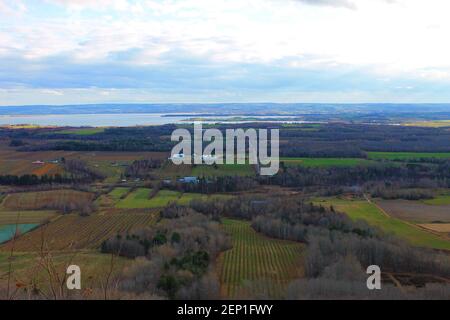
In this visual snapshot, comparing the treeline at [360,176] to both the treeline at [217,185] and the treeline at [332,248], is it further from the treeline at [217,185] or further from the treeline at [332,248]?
the treeline at [332,248]

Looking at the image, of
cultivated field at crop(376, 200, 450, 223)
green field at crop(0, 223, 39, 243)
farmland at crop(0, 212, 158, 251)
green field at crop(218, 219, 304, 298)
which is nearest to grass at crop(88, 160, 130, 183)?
farmland at crop(0, 212, 158, 251)

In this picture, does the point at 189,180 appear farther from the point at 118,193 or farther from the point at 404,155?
the point at 404,155

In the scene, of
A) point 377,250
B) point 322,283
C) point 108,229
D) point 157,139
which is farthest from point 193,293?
point 157,139

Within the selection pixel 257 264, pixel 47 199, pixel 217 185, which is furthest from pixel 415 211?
pixel 47 199

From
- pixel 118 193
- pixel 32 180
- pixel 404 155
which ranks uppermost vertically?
pixel 404 155

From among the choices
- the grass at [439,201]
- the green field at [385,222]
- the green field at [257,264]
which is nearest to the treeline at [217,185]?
the green field at [385,222]
